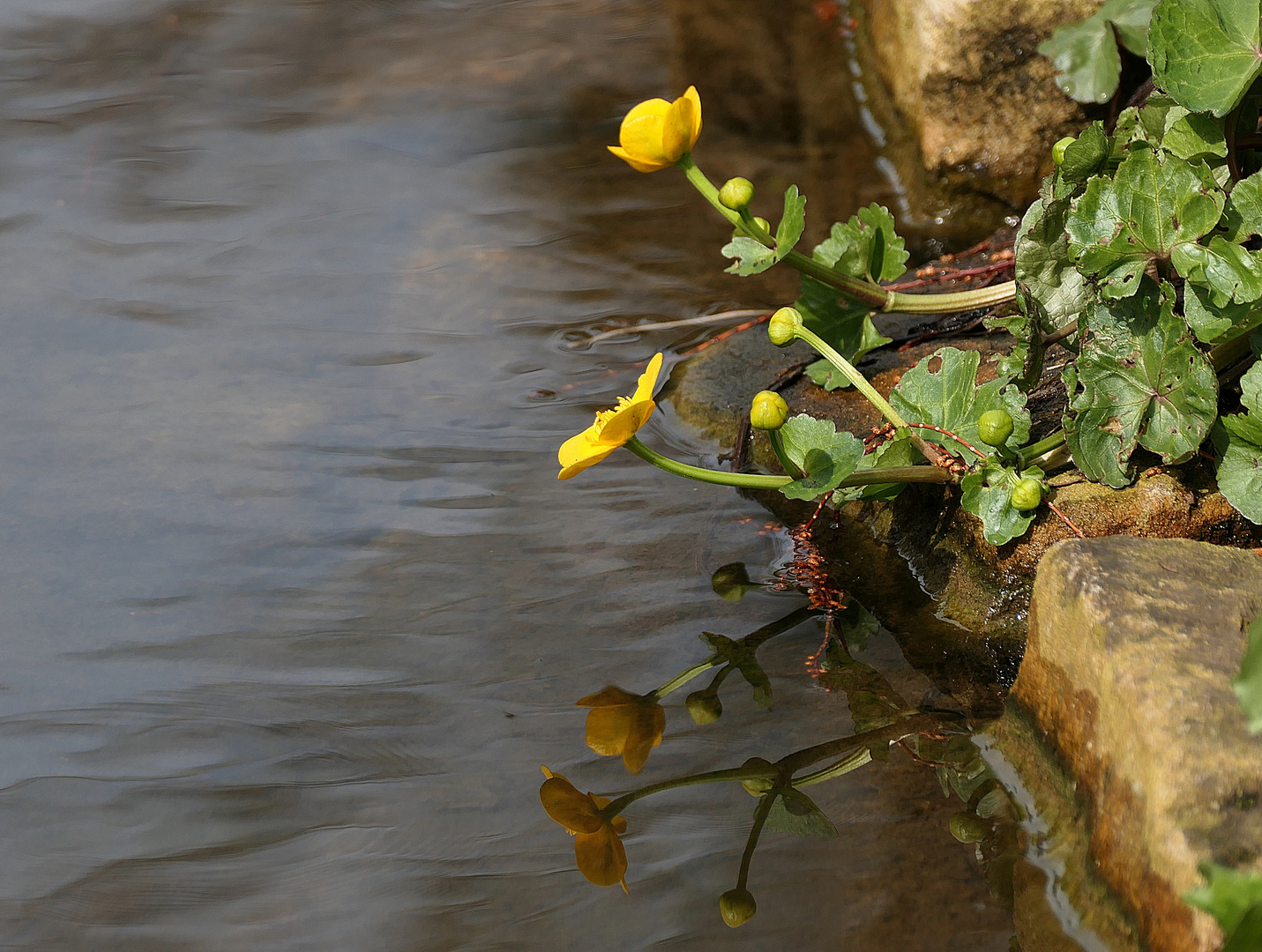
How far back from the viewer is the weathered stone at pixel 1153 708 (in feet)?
3.97

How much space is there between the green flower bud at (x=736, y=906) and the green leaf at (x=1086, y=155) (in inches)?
47.7

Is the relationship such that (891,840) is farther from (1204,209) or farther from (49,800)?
(49,800)

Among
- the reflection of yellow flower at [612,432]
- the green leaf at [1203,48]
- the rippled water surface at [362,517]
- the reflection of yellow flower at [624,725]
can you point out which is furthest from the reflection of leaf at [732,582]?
the green leaf at [1203,48]

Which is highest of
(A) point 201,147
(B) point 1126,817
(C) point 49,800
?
(A) point 201,147

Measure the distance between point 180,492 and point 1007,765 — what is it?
5.84 feet

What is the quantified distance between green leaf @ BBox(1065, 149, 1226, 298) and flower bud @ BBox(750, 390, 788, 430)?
501mm

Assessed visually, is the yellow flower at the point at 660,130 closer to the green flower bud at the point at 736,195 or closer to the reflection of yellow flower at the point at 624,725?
the green flower bud at the point at 736,195

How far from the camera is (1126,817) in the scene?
131cm

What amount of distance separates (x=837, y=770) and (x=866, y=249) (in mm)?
1044

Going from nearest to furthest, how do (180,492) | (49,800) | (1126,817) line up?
1. (1126,817)
2. (49,800)
3. (180,492)

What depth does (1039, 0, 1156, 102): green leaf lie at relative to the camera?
8.68ft

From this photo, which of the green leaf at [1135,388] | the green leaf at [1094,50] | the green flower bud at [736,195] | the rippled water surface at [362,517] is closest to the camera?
the rippled water surface at [362,517]

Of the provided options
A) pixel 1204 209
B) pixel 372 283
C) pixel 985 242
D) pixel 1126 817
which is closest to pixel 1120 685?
A: pixel 1126 817

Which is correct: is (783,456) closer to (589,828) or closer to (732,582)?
(732,582)
